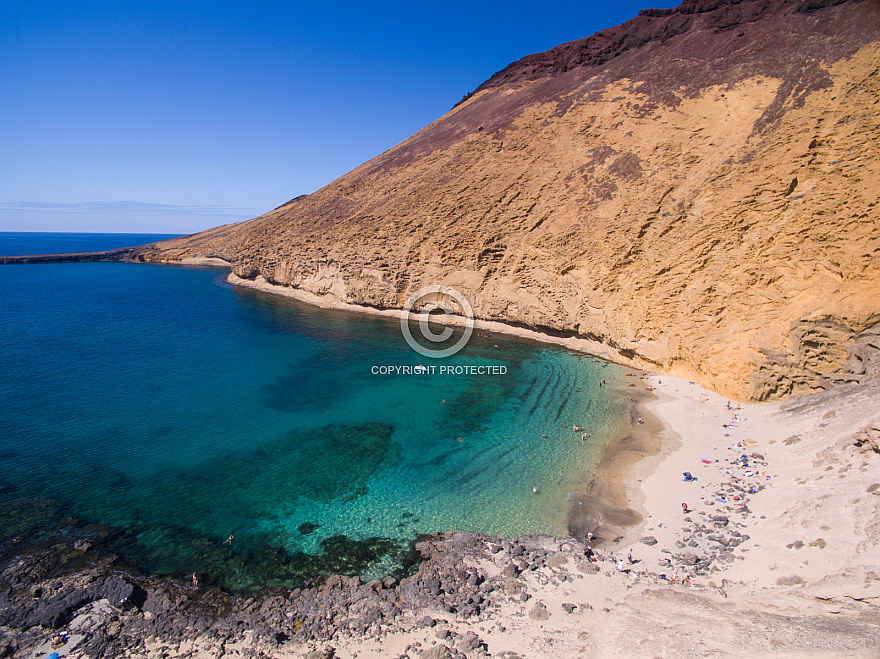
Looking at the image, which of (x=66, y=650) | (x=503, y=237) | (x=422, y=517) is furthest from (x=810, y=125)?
(x=66, y=650)

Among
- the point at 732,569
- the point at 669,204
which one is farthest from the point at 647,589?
the point at 669,204

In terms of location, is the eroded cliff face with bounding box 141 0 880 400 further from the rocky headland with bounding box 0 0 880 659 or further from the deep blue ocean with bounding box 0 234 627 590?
the deep blue ocean with bounding box 0 234 627 590

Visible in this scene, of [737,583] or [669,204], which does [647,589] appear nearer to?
[737,583]

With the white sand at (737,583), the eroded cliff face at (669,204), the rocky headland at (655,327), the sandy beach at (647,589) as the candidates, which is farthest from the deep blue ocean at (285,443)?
the eroded cliff face at (669,204)

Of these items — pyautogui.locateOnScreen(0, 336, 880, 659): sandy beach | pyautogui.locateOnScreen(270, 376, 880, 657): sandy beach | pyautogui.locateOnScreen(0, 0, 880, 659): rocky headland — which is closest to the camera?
pyautogui.locateOnScreen(270, 376, 880, 657): sandy beach

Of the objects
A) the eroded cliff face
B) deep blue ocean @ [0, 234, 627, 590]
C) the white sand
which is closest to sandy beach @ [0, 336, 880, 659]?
the white sand

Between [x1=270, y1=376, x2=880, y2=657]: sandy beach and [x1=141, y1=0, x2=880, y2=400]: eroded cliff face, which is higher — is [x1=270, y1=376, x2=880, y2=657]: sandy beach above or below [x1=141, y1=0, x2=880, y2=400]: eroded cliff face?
below

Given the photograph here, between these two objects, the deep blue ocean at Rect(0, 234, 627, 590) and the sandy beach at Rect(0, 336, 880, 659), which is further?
the deep blue ocean at Rect(0, 234, 627, 590)
